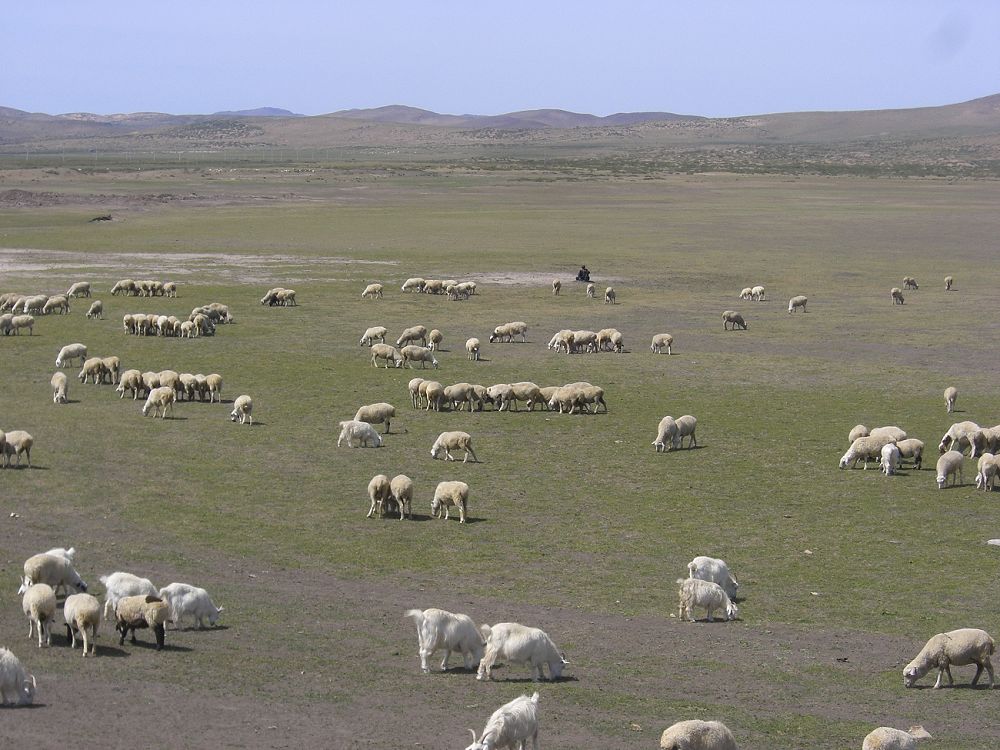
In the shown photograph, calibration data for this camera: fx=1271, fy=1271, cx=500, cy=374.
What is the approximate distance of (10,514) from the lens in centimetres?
2088

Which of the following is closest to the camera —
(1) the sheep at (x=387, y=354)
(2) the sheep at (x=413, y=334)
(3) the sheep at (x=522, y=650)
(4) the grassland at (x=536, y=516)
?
(4) the grassland at (x=536, y=516)

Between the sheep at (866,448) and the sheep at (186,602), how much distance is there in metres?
13.9

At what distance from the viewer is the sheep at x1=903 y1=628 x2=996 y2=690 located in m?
14.3

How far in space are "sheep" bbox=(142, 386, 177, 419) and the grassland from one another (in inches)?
13.9

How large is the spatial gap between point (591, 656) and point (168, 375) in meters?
17.6

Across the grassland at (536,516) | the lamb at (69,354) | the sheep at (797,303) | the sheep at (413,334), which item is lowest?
the grassland at (536,516)

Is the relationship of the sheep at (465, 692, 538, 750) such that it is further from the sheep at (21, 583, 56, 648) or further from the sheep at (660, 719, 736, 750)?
the sheep at (21, 583, 56, 648)

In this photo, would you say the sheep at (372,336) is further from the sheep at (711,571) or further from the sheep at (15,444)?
the sheep at (711,571)

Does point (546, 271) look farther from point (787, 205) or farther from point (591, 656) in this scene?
point (787, 205)

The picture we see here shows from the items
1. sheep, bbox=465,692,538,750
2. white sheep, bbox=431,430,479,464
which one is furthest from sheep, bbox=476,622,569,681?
white sheep, bbox=431,430,479,464

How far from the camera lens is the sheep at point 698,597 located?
16.6 meters

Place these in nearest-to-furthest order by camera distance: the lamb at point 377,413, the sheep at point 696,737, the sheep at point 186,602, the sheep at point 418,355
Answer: the sheep at point 696,737
the sheep at point 186,602
the lamb at point 377,413
the sheep at point 418,355

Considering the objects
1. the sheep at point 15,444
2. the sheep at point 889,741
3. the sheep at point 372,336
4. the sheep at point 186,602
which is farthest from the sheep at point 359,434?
the sheep at point 889,741

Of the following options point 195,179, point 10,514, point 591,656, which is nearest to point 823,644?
point 591,656
